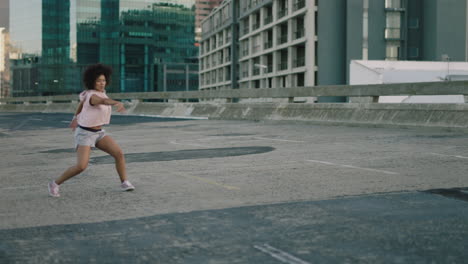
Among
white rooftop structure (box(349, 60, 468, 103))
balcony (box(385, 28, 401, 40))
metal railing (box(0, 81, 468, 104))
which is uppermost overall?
balcony (box(385, 28, 401, 40))

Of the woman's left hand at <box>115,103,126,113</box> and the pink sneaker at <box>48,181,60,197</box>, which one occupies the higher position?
the woman's left hand at <box>115,103,126,113</box>

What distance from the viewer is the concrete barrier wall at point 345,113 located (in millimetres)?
13508

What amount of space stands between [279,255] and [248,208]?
1620 millimetres

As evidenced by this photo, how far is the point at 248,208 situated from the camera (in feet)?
17.8

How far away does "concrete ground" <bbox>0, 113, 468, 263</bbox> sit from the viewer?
13.0 feet

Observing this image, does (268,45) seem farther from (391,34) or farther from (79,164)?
(79,164)

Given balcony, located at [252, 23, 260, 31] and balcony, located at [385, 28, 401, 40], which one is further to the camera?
balcony, located at [252, 23, 260, 31]

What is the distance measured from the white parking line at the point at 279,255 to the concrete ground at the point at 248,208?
13 millimetres

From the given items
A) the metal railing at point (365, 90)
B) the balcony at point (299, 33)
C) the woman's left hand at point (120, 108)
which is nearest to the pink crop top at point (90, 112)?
the woman's left hand at point (120, 108)

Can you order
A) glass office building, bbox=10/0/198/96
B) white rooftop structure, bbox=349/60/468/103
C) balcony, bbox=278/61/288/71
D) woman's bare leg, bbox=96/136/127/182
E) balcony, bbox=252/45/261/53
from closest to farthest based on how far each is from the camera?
woman's bare leg, bbox=96/136/127/182, white rooftop structure, bbox=349/60/468/103, balcony, bbox=278/61/288/71, balcony, bbox=252/45/261/53, glass office building, bbox=10/0/198/96

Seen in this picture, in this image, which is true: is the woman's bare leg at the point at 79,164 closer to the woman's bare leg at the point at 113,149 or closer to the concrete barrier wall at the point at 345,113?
the woman's bare leg at the point at 113,149

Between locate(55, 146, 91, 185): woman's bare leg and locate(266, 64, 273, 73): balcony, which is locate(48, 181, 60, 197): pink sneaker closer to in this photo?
locate(55, 146, 91, 185): woman's bare leg

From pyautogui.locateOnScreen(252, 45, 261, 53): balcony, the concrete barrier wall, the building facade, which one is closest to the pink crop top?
the concrete barrier wall

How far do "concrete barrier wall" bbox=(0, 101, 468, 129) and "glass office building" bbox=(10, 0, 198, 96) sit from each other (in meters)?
117
